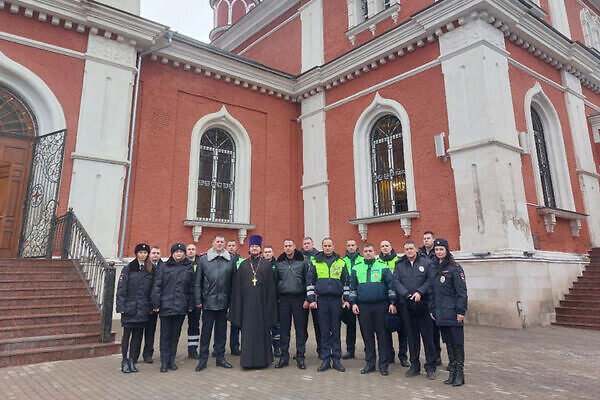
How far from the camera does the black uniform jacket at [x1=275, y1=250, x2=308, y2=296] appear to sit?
5.82m

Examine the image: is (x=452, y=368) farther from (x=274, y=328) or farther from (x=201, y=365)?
(x=201, y=365)

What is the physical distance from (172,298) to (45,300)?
3055 millimetres

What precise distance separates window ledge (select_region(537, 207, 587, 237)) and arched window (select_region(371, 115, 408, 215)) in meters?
3.57

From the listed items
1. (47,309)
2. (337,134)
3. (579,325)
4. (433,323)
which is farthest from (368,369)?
(337,134)

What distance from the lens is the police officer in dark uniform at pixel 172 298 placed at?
18.1 feet

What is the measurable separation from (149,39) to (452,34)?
8.45 metres

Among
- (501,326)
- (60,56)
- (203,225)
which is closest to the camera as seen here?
(501,326)

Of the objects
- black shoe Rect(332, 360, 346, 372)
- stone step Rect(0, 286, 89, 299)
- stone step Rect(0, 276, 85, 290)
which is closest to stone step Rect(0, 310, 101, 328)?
stone step Rect(0, 286, 89, 299)

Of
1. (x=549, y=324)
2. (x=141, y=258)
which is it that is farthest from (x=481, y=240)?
(x=141, y=258)

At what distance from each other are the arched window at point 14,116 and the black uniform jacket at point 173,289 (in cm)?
719

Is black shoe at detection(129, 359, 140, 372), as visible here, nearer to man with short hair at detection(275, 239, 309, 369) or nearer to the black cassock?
the black cassock

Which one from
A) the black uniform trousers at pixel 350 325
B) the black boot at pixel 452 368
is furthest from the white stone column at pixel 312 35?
the black boot at pixel 452 368

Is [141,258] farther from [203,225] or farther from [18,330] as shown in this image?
[203,225]

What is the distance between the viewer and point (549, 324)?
9.52 metres
